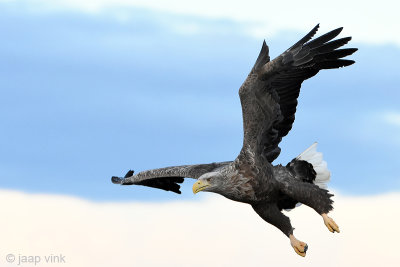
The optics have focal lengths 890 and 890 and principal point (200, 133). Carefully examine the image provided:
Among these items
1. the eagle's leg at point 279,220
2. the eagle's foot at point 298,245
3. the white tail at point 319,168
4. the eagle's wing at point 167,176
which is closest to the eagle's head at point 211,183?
the eagle's leg at point 279,220

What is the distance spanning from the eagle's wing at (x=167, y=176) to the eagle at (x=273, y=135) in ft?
4.10

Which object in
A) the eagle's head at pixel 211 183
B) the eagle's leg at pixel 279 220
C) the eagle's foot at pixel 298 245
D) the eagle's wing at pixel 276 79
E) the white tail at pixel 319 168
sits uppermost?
the eagle's wing at pixel 276 79

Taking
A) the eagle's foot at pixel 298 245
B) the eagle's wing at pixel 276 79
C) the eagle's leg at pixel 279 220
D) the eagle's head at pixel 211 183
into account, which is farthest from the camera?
the eagle's foot at pixel 298 245

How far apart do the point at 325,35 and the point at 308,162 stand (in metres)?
2.20

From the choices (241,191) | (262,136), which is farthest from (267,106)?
(241,191)

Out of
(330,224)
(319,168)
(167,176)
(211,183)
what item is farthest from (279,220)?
(167,176)

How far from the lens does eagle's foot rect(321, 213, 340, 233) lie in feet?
41.9

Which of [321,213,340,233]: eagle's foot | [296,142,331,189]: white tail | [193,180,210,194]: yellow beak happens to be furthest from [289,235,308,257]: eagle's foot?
[193,180,210,194]: yellow beak

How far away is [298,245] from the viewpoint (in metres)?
13.1

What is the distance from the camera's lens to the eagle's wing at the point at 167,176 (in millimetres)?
14172

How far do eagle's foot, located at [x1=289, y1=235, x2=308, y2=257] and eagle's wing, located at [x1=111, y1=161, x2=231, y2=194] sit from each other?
5.61 feet

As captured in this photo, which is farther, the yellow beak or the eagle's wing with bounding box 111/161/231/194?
the eagle's wing with bounding box 111/161/231/194

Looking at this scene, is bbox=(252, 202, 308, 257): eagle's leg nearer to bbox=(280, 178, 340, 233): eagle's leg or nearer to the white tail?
bbox=(280, 178, 340, 233): eagle's leg

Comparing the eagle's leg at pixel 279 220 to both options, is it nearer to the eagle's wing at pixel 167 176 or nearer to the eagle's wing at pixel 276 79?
the eagle's wing at pixel 276 79
